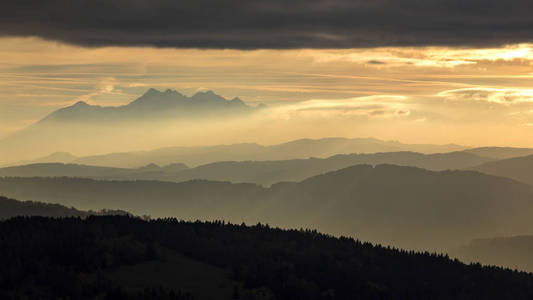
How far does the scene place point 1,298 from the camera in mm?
196125

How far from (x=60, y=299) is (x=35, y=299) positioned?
7.42 meters

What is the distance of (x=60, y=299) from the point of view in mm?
198250

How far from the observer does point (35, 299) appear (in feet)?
654

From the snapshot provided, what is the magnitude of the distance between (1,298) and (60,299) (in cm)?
1580

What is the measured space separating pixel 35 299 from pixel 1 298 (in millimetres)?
8975
